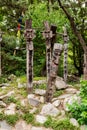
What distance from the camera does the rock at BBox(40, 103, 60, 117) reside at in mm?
8070

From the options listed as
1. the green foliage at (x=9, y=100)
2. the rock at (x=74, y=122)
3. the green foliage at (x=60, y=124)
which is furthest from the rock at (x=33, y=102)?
the rock at (x=74, y=122)

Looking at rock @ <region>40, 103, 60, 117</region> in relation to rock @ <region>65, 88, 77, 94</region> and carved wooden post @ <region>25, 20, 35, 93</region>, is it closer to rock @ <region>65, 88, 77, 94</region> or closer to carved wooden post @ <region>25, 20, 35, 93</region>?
carved wooden post @ <region>25, 20, 35, 93</region>

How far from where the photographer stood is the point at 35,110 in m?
8.19

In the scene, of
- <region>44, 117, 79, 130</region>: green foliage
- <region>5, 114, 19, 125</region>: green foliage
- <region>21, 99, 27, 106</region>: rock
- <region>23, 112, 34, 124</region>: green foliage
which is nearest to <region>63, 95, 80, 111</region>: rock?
<region>44, 117, 79, 130</region>: green foliage

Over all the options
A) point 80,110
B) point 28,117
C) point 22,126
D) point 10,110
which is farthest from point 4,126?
point 80,110

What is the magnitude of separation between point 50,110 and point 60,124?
712 millimetres

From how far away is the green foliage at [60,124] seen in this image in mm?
7437

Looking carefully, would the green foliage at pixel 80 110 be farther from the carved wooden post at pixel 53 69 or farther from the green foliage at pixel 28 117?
the green foliage at pixel 28 117

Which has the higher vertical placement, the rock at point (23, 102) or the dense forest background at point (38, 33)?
the dense forest background at point (38, 33)

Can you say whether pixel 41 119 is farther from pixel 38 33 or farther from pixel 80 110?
pixel 38 33

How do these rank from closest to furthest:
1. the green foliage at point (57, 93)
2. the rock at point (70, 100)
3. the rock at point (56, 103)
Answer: the rock at point (70, 100) < the rock at point (56, 103) < the green foliage at point (57, 93)

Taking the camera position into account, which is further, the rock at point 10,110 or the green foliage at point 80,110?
the rock at point 10,110

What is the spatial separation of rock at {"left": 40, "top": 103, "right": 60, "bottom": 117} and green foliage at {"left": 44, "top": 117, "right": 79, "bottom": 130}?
0.34m

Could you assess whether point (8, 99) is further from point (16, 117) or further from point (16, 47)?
point (16, 47)
